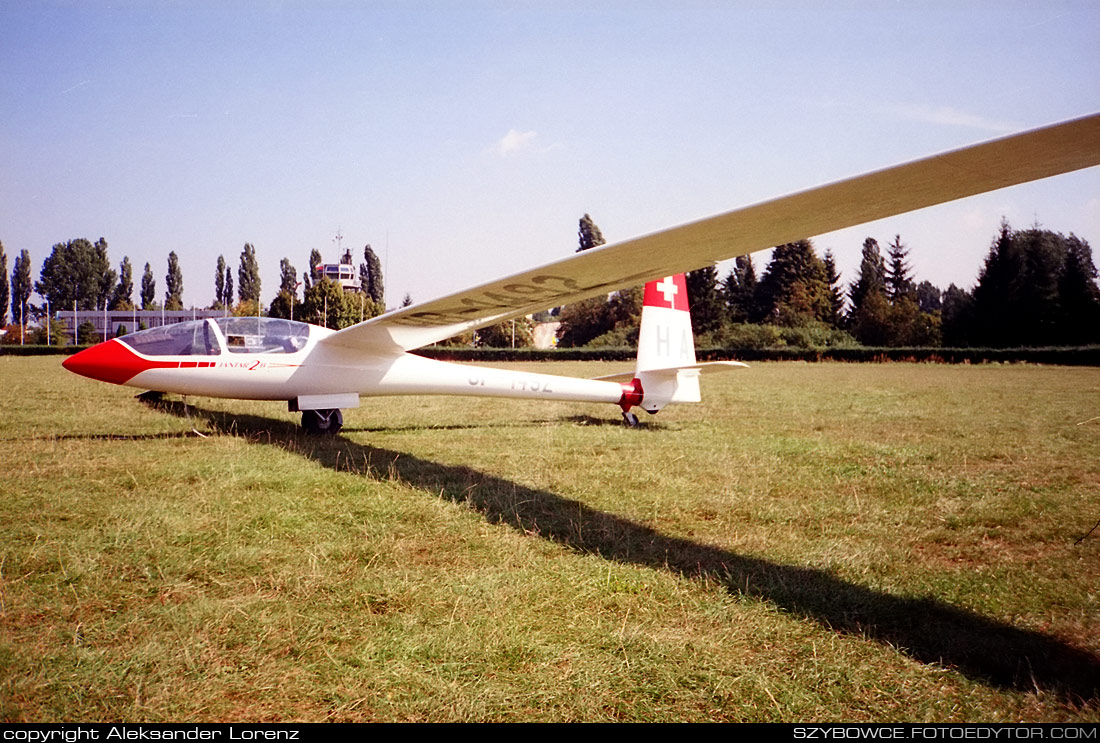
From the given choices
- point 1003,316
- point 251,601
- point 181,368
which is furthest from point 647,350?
point 1003,316

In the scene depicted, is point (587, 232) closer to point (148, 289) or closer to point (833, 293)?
point (833, 293)

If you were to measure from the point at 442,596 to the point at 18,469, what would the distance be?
5.12 meters

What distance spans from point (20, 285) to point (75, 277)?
42.4 ft

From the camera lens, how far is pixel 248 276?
74938mm

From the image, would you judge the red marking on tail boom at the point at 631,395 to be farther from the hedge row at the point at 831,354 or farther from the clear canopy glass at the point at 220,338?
the hedge row at the point at 831,354

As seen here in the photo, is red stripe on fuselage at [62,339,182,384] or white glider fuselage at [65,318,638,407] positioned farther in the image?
white glider fuselage at [65,318,638,407]

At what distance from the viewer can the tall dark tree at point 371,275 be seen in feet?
240

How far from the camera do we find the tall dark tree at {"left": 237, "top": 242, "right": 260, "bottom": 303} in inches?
2936

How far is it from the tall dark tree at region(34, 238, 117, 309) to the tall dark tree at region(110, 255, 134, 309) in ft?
23.6

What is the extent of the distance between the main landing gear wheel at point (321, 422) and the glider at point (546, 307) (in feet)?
0.05

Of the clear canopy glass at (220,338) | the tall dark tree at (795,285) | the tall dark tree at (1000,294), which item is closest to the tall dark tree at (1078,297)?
the tall dark tree at (1000,294)

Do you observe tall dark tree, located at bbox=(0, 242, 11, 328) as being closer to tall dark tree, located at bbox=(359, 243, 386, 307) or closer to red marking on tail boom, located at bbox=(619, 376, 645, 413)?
tall dark tree, located at bbox=(359, 243, 386, 307)

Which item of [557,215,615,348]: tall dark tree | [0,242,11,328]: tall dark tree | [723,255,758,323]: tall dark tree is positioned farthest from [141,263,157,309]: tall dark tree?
[723,255,758,323]: tall dark tree

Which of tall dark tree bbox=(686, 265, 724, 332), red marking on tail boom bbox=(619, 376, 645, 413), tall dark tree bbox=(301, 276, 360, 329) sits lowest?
red marking on tail boom bbox=(619, 376, 645, 413)
